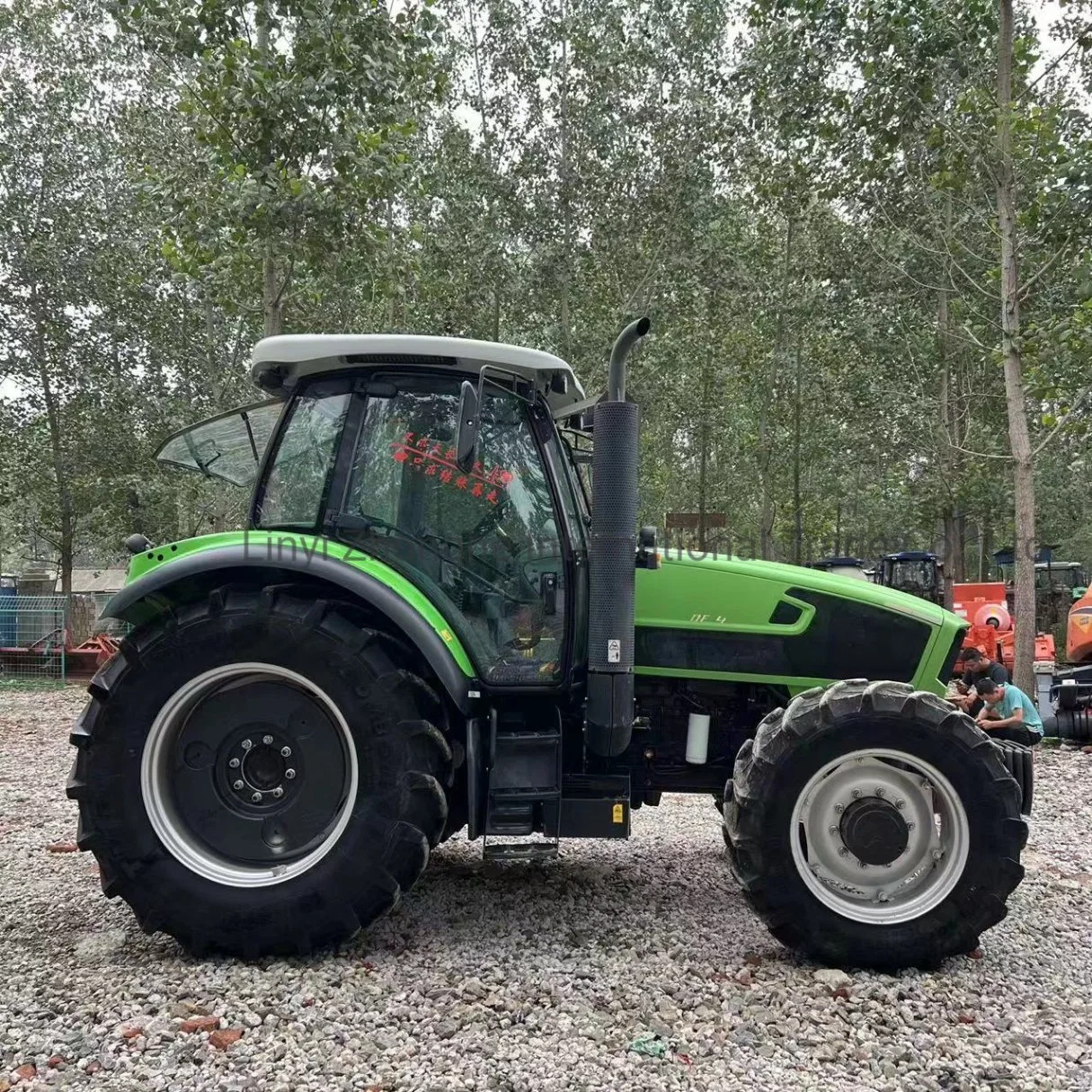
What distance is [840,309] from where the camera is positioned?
19500 mm

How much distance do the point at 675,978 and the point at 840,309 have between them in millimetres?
18599

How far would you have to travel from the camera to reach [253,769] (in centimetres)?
347

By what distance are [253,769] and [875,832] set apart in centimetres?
236

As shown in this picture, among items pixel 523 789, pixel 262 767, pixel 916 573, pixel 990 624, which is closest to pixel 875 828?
pixel 523 789

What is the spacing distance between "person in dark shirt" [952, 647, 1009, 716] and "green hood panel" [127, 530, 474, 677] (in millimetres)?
4995

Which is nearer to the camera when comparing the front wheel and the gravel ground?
the gravel ground

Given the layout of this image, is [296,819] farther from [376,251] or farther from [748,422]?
[748,422]

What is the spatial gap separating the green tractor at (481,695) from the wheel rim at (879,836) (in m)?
0.01

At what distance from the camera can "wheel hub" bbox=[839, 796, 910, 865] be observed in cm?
331

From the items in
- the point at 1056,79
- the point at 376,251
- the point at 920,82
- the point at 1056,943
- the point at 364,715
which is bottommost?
the point at 1056,943

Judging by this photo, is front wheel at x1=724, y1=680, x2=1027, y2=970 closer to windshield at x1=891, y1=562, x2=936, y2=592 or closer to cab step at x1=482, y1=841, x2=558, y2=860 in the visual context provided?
cab step at x1=482, y1=841, x2=558, y2=860

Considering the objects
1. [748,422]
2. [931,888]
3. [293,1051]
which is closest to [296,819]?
[293,1051]

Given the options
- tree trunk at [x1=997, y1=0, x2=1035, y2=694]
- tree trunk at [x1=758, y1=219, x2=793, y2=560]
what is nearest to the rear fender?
tree trunk at [x1=997, y1=0, x2=1035, y2=694]

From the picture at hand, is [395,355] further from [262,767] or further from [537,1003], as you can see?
[537,1003]
